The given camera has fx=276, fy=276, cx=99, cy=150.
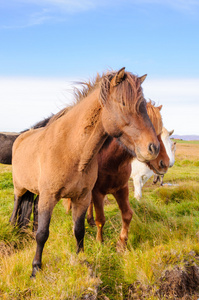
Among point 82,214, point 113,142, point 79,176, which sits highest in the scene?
point 113,142

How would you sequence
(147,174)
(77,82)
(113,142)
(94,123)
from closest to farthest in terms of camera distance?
(94,123) < (77,82) < (113,142) < (147,174)

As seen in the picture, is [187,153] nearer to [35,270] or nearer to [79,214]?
[79,214]

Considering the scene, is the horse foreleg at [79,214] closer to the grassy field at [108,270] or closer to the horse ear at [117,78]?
the grassy field at [108,270]

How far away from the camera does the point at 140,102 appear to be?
2.62 metres

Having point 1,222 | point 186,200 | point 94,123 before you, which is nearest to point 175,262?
point 94,123

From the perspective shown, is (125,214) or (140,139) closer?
(140,139)

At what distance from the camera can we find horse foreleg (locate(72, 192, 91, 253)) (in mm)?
3454

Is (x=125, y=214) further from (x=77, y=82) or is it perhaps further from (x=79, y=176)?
(x=77, y=82)

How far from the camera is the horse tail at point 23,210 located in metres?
5.13

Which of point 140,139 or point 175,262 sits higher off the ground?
point 140,139

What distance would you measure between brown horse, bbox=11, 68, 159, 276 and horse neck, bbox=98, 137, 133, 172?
77cm

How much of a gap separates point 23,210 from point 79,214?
203 centimetres

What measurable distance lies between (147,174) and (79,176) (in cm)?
535

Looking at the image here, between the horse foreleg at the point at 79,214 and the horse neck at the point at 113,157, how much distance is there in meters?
0.79
